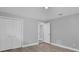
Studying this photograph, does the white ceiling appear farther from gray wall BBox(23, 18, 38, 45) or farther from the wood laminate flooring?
the wood laminate flooring

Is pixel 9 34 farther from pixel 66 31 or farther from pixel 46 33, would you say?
pixel 66 31

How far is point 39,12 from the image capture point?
1380 mm

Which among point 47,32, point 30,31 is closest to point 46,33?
point 47,32

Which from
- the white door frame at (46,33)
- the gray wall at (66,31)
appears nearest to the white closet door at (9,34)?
the white door frame at (46,33)

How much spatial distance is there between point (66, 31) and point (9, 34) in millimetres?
868

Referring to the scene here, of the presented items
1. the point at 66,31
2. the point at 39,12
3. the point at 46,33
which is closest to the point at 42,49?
the point at 46,33

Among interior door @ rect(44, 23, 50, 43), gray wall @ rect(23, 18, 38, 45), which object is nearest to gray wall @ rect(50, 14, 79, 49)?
interior door @ rect(44, 23, 50, 43)

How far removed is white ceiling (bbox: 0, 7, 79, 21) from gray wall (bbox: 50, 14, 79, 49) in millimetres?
77

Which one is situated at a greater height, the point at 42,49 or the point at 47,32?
the point at 47,32

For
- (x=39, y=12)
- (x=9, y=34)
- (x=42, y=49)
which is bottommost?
(x=42, y=49)

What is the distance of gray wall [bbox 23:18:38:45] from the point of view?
137cm
